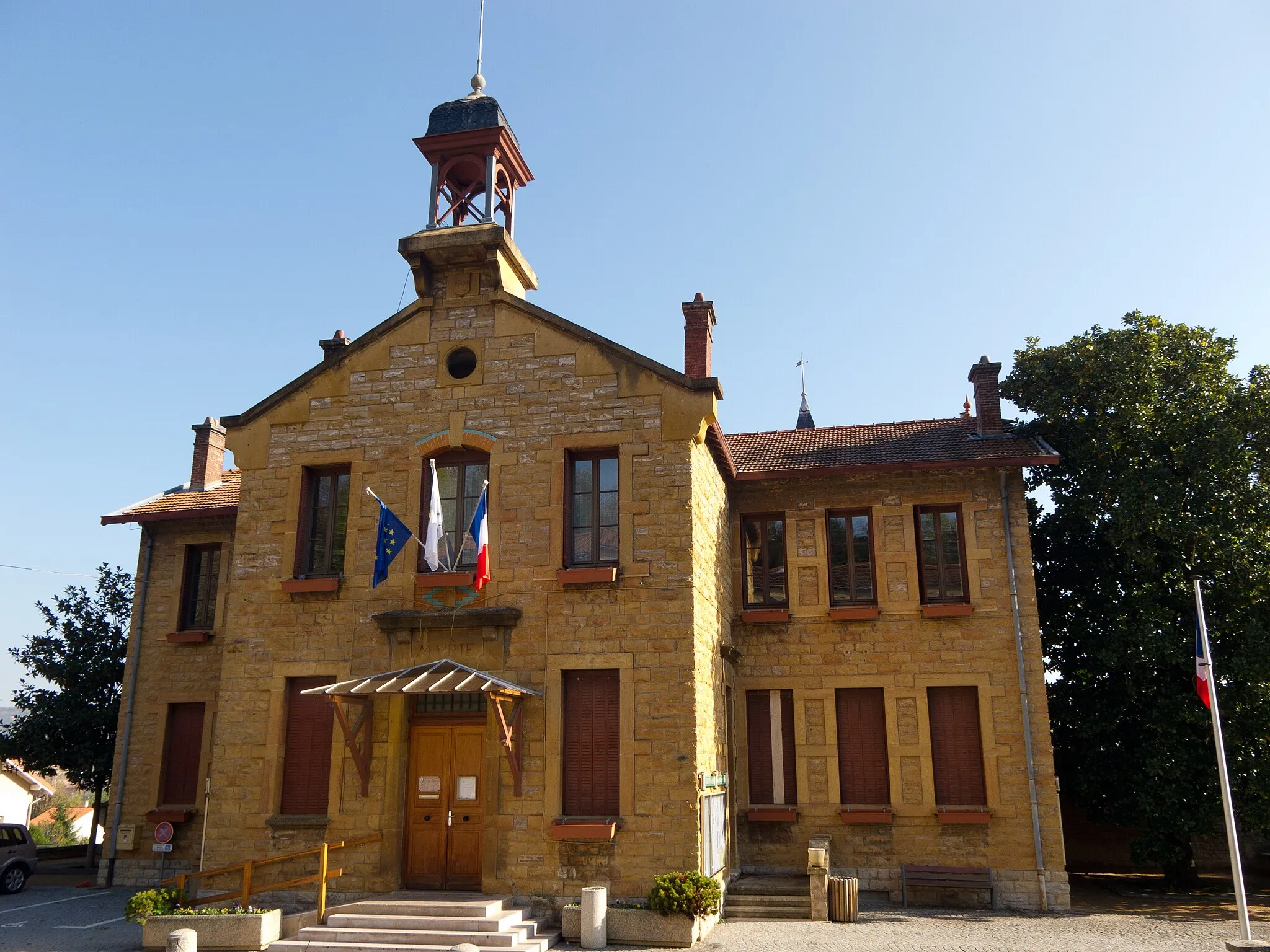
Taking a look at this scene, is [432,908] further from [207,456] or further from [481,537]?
[207,456]

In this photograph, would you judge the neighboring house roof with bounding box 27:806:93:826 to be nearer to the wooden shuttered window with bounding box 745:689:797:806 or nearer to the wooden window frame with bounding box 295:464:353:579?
the wooden window frame with bounding box 295:464:353:579

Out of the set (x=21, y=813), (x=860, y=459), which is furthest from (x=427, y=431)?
(x=21, y=813)

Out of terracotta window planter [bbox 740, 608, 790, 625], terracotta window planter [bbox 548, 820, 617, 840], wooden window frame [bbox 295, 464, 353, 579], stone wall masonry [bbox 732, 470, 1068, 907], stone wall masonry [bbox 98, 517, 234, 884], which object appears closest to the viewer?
terracotta window planter [bbox 548, 820, 617, 840]

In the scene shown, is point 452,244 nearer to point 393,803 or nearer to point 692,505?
point 692,505

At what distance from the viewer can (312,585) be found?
14.6m

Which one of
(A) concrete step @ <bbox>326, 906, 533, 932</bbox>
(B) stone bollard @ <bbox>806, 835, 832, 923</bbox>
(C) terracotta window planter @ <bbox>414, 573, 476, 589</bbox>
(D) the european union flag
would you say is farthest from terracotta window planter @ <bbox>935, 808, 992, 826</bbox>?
(D) the european union flag

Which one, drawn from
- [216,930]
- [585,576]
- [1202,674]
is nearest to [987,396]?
[1202,674]

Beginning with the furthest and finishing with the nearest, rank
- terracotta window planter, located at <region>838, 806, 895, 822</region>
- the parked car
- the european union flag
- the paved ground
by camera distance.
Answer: the parked car
terracotta window planter, located at <region>838, 806, 895, 822</region>
the european union flag
the paved ground

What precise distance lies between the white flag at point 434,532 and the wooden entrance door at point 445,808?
2458mm

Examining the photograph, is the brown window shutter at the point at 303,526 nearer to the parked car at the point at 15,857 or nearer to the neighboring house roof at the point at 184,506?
the neighboring house roof at the point at 184,506

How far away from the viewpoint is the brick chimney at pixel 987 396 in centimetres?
1855

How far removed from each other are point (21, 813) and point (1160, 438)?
5194 centimetres

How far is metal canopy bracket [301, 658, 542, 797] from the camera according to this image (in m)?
12.8

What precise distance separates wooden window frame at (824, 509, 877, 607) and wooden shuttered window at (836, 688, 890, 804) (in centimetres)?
150
